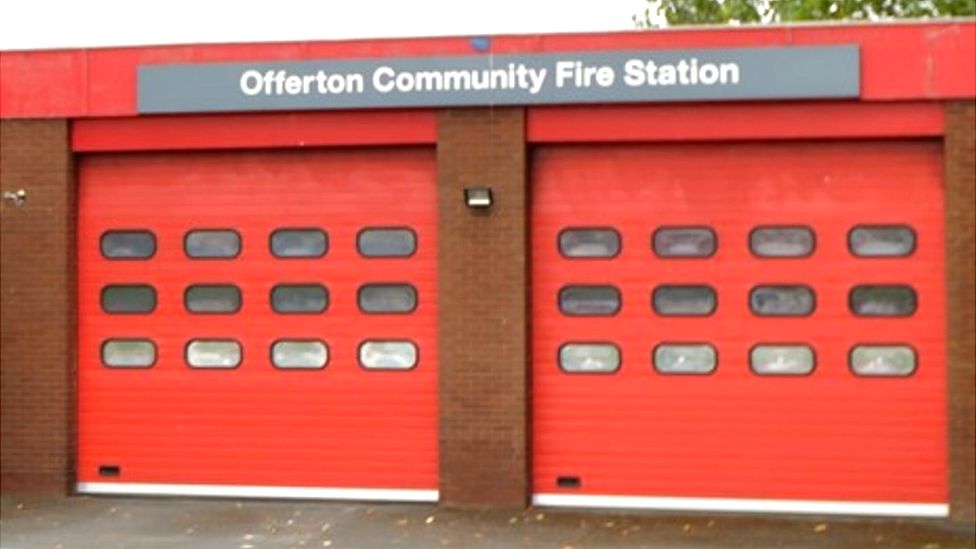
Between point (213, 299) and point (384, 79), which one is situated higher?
point (384, 79)

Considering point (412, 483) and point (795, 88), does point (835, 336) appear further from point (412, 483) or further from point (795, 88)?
point (412, 483)

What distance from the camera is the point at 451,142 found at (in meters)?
16.9

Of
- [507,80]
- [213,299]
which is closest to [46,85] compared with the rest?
[213,299]

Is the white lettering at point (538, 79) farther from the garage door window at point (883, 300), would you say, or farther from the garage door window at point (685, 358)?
the garage door window at point (883, 300)

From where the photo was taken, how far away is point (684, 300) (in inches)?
659

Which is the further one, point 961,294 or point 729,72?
point 729,72

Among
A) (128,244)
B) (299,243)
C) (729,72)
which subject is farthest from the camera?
(128,244)

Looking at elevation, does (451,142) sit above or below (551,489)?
above

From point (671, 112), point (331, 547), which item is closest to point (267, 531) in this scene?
point (331, 547)

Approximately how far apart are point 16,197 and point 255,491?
10.5ft

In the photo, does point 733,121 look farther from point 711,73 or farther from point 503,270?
point 503,270

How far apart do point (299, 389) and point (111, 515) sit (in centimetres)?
186

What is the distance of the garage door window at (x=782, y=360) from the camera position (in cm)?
1653

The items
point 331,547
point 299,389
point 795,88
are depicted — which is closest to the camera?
point 331,547
